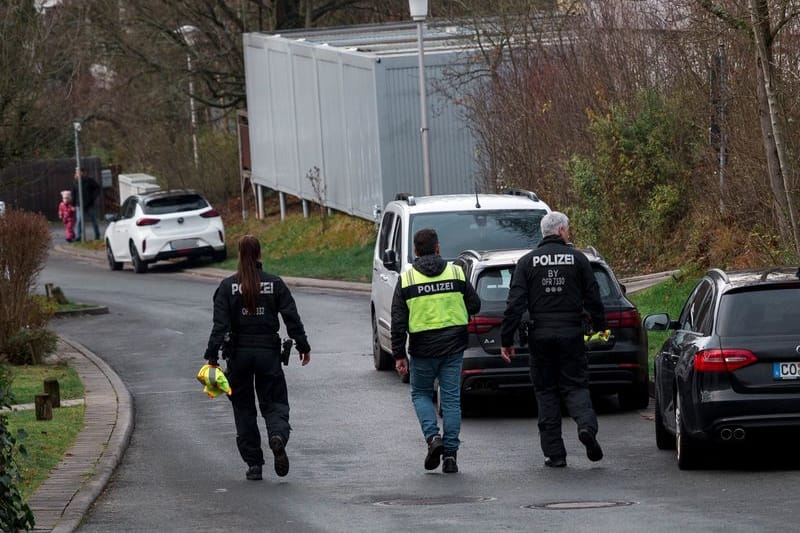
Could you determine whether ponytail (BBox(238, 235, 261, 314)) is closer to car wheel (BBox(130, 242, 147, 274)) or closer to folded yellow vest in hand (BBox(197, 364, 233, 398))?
folded yellow vest in hand (BBox(197, 364, 233, 398))

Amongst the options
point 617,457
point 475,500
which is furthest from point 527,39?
point 475,500

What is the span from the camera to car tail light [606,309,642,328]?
46.6ft

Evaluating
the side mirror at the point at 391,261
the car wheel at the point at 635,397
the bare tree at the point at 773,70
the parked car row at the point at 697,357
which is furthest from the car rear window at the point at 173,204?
the car wheel at the point at 635,397

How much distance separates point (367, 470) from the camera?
465 inches

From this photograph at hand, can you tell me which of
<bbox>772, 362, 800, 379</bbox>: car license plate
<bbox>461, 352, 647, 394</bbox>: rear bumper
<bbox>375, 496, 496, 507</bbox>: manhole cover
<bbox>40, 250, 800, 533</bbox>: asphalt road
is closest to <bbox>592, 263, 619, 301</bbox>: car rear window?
<bbox>461, 352, 647, 394</bbox>: rear bumper

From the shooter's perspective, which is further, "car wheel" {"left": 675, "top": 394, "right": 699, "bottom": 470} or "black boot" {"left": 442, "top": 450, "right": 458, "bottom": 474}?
"black boot" {"left": 442, "top": 450, "right": 458, "bottom": 474}

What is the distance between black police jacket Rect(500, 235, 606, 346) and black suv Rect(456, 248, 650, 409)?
92.8 inches

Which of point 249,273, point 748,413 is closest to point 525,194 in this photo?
point 249,273

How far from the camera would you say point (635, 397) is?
14.6m

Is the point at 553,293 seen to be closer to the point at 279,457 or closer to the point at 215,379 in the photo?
the point at 279,457

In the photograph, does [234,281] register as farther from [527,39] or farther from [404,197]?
[527,39]

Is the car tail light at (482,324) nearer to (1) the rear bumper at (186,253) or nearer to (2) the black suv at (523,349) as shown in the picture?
(2) the black suv at (523,349)

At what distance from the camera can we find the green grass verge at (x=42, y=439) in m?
11.6

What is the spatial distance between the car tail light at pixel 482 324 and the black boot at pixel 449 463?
272cm
